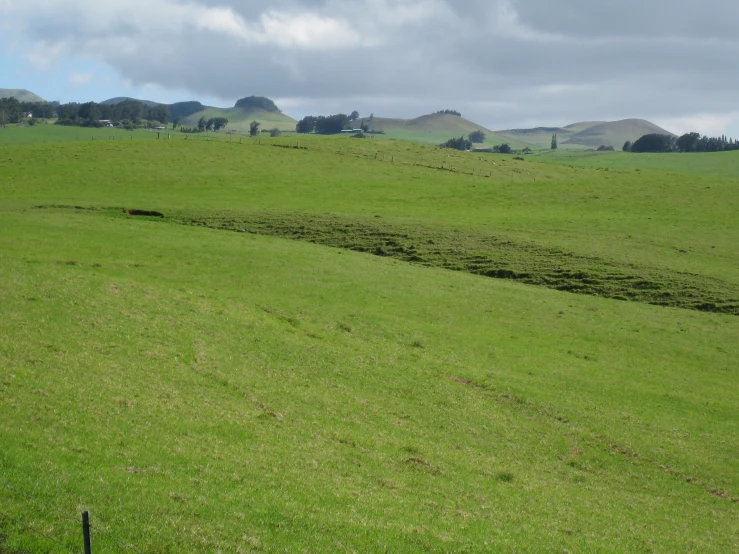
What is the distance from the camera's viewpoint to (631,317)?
39062 millimetres

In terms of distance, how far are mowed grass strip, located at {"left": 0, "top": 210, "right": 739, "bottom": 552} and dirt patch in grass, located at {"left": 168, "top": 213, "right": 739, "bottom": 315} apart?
9.16ft

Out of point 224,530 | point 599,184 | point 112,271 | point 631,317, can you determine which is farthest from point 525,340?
point 599,184

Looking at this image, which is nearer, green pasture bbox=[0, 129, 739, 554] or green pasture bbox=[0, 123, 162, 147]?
green pasture bbox=[0, 129, 739, 554]

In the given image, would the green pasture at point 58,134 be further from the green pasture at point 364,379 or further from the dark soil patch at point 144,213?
the green pasture at point 364,379

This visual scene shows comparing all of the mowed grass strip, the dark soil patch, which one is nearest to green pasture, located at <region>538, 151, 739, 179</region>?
the dark soil patch

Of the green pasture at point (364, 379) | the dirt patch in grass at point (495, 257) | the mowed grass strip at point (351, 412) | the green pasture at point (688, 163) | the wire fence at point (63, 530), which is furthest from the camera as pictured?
the green pasture at point (688, 163)

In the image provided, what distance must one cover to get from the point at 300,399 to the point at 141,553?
1143 centimetres

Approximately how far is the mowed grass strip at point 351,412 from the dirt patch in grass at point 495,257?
2.79 metres

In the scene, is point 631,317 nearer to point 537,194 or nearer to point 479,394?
point 479,394

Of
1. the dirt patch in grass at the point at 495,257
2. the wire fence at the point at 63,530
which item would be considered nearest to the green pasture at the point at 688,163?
the dirt patch in grass at the point at 495,257

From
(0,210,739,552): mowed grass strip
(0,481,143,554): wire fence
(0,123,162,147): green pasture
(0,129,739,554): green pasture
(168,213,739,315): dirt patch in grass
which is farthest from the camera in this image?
(0,123,162,147): green pasture

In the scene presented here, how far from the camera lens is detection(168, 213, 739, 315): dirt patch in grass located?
43406 millimetres

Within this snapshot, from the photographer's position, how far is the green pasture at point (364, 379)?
1365 centimetres

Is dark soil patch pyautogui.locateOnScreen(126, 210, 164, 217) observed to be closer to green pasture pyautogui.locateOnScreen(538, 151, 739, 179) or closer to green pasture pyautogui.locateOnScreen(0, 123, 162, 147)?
green pasture pyautogui.locateOnScreen(538, 151, 739, 179)
